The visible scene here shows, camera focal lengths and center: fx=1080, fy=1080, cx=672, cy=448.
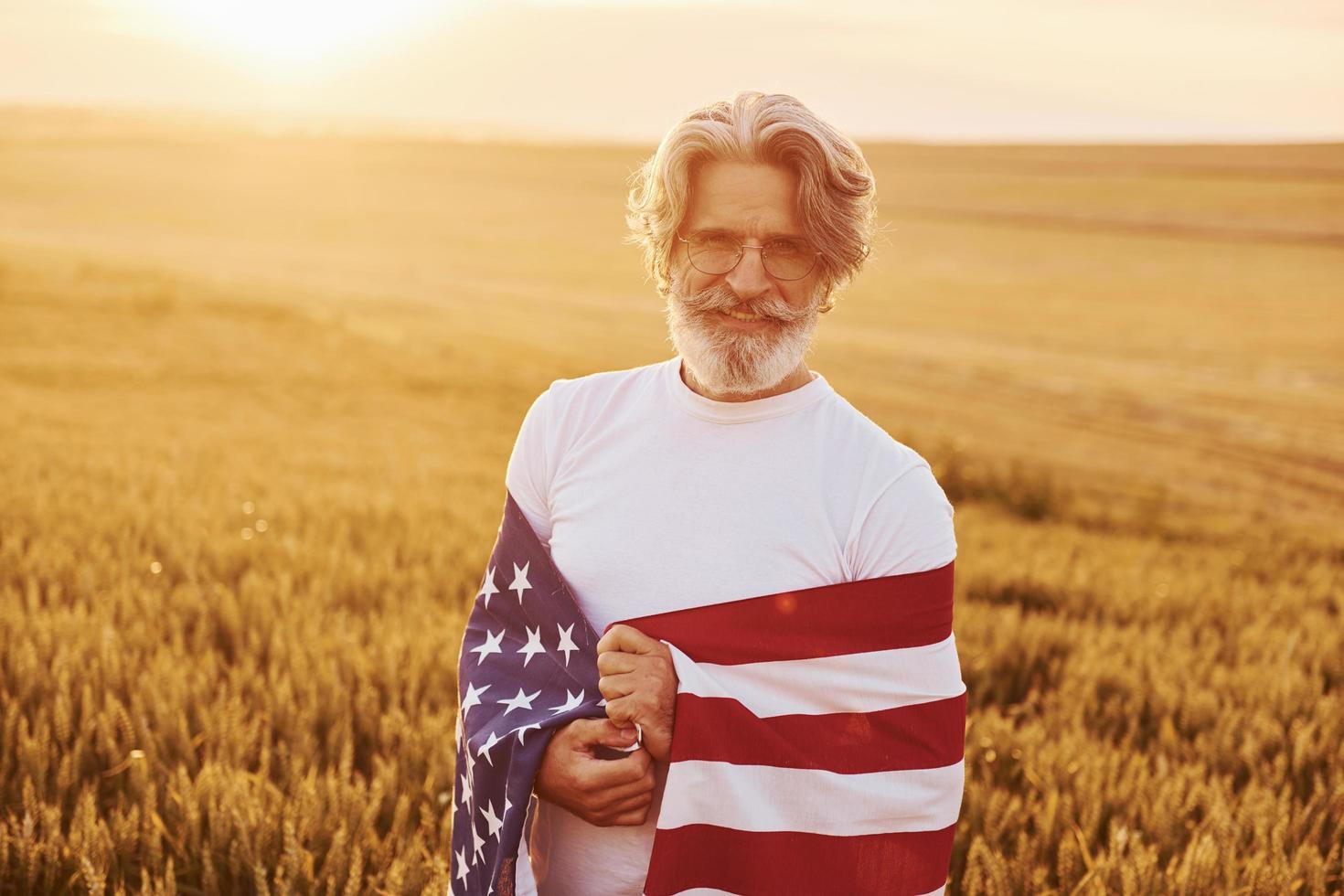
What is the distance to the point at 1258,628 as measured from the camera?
6738 mm

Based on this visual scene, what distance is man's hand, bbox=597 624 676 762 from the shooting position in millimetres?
2572

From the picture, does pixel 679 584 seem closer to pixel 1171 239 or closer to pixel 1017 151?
pixel 1171 239

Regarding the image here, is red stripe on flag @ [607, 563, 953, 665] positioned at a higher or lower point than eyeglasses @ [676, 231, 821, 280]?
lower

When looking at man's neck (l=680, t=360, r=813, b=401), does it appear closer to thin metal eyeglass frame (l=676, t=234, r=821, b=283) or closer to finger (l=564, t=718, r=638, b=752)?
thin metal eyeglass frame (l=676, t=234, r=821, b=283)

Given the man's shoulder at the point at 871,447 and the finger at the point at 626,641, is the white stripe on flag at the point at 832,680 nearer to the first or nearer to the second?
the finger at the point at 626,641

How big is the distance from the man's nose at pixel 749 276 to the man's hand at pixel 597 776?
1151 millimetres

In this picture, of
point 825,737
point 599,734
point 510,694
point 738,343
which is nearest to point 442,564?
point 510,694

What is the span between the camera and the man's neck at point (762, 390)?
9.25 ft

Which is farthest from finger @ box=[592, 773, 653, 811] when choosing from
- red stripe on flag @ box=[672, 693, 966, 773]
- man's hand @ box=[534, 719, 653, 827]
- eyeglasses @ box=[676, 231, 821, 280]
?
eyeglasses @ box=[676, 231, 821, 280]

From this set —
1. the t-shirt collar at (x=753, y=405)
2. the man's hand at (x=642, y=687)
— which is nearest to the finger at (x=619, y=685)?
the man's hand at (x=642, y=687)

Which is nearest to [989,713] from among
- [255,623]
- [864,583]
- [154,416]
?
[864,583]

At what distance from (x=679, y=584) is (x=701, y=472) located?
29cm

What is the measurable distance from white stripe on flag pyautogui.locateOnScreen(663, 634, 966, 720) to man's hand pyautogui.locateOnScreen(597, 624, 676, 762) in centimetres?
4

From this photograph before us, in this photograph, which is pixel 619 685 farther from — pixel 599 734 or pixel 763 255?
pixel 763 255
